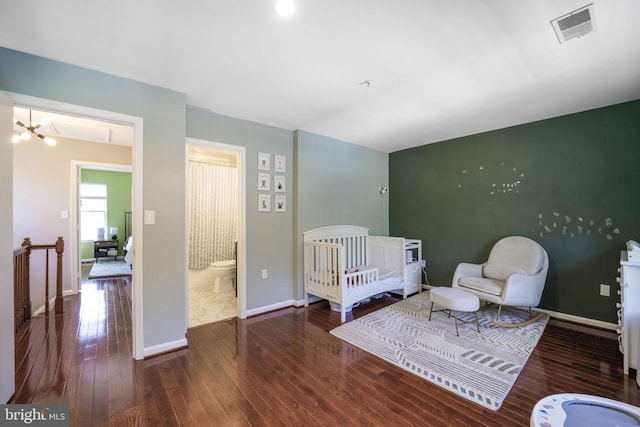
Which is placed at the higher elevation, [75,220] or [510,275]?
[75,220]

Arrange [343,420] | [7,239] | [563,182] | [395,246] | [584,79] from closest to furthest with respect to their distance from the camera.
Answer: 1. [343,420]
2. [7,239]
3. [584,79]
4. [563,182]
5. [395,246]

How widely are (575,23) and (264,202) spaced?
314 cm

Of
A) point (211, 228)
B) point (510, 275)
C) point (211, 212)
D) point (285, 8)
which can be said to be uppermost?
point (285, 8)

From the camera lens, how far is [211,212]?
4.63m

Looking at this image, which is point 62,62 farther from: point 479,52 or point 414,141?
point 414,141

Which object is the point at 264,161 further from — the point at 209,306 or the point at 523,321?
the point at 523,321

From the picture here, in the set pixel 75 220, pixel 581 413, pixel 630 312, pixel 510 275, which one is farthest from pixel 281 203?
pixel 630 312

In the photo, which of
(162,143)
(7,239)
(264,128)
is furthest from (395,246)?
(7,239)

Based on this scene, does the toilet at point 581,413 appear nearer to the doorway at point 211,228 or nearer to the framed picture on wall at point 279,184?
the framed picture on wall at point 279,184

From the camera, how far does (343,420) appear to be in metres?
1.65

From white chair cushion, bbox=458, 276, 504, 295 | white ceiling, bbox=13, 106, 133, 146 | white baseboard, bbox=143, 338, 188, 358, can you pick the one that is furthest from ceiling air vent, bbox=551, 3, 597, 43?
white ceiling, bbox=13, 106, 133, 146

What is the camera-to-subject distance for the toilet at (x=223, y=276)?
13.9 ft

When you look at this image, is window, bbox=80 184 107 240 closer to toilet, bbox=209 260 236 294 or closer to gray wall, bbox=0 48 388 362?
toilet, bbox=209 260 236 294

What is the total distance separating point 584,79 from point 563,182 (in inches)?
52.8
